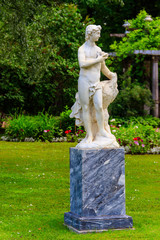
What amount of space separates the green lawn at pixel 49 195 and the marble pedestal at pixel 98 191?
0.17 meters

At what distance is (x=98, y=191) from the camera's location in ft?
21.7

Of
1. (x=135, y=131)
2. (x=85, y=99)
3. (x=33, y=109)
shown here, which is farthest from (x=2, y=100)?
(x=85, y=99)

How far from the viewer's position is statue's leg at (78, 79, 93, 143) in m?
6.92

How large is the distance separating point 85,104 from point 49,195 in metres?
2.84

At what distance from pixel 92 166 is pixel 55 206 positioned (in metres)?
2.00

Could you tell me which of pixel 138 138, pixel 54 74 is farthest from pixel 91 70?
pixel 54 74

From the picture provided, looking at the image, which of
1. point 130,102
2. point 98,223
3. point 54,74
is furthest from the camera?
point 54,74

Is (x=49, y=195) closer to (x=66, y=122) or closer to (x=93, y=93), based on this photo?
(x=93, y=93)

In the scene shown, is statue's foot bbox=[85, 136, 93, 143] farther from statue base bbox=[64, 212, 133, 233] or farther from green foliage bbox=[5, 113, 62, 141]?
green foliage bbox=[5, 113, 62, 141]

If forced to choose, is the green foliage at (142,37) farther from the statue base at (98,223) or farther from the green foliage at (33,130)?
the statue base at (98,223)

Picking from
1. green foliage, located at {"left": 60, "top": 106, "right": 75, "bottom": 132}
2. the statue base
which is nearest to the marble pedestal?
the statue base

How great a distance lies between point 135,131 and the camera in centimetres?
1546

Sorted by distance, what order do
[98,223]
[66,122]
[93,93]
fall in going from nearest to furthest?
[98,223]
[93,93]
[66,122]

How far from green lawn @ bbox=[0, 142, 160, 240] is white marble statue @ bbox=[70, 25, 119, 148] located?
1297mm
